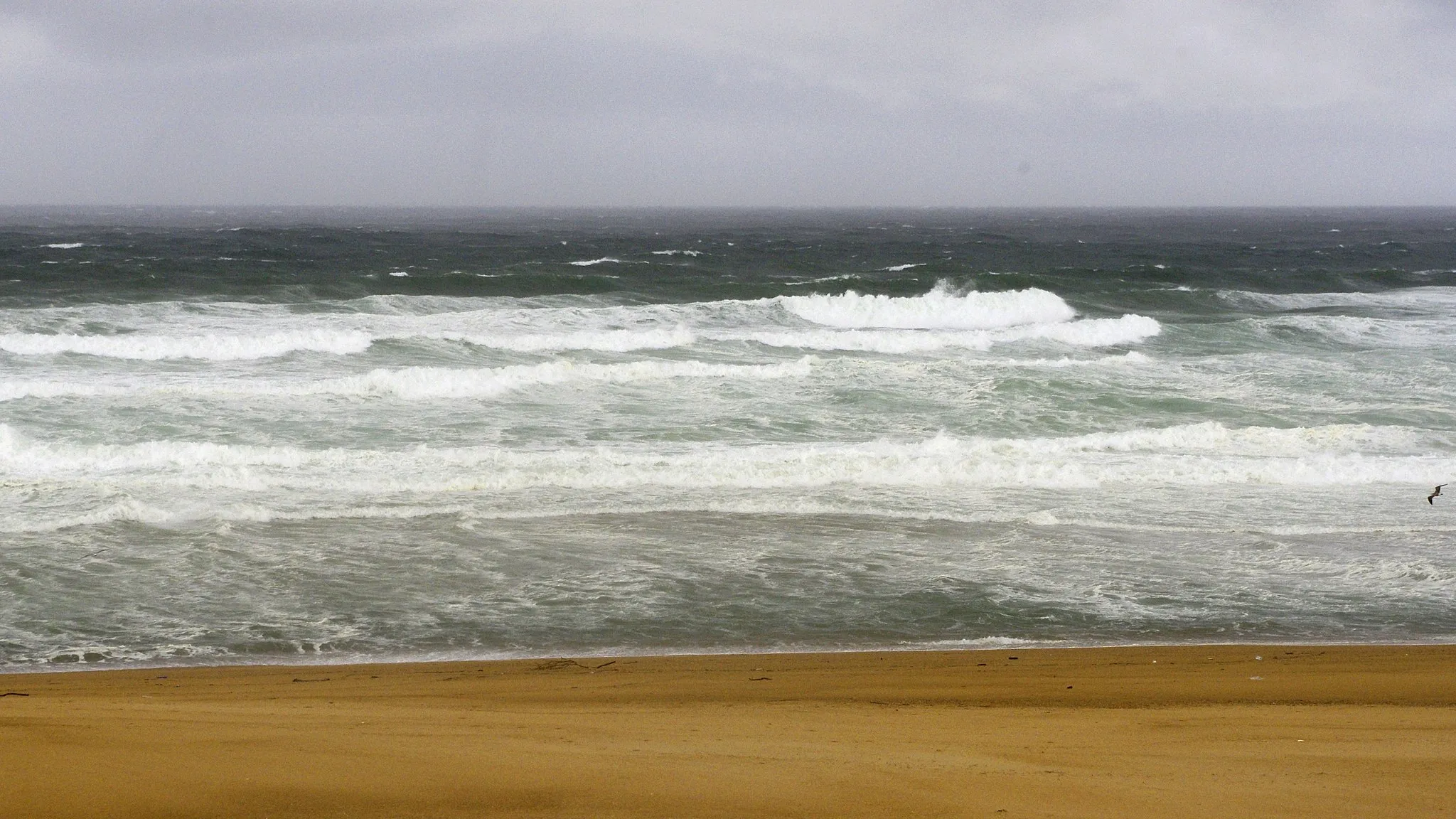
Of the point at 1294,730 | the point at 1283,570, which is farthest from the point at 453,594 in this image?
the point at 1283,570

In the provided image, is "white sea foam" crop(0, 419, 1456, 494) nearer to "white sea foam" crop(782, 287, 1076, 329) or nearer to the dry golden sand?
the dry golden sand

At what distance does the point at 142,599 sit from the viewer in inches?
342

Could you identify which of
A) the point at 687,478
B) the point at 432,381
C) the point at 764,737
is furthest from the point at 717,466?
the point at 764,737

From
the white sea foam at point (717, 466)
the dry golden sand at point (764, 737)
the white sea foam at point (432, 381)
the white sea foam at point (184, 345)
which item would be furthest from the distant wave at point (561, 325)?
the dry golden sand at point (764, 737)

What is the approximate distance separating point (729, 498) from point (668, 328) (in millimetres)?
13671

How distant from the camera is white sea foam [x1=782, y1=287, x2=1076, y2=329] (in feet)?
99.1

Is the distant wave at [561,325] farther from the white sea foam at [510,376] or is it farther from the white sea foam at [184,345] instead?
the white sea foam at [510,376]

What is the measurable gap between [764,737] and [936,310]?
26.6 meters

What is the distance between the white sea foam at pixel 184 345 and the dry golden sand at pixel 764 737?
14297 mm

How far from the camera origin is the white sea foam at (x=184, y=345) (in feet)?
66.0

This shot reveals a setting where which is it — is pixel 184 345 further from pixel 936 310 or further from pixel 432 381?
pixel 936 310

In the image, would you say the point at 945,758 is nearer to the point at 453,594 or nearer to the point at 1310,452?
the point at 453,594

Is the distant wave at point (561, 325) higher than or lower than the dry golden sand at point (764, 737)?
higher

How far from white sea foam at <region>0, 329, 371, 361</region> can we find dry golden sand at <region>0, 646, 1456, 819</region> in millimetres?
14297
